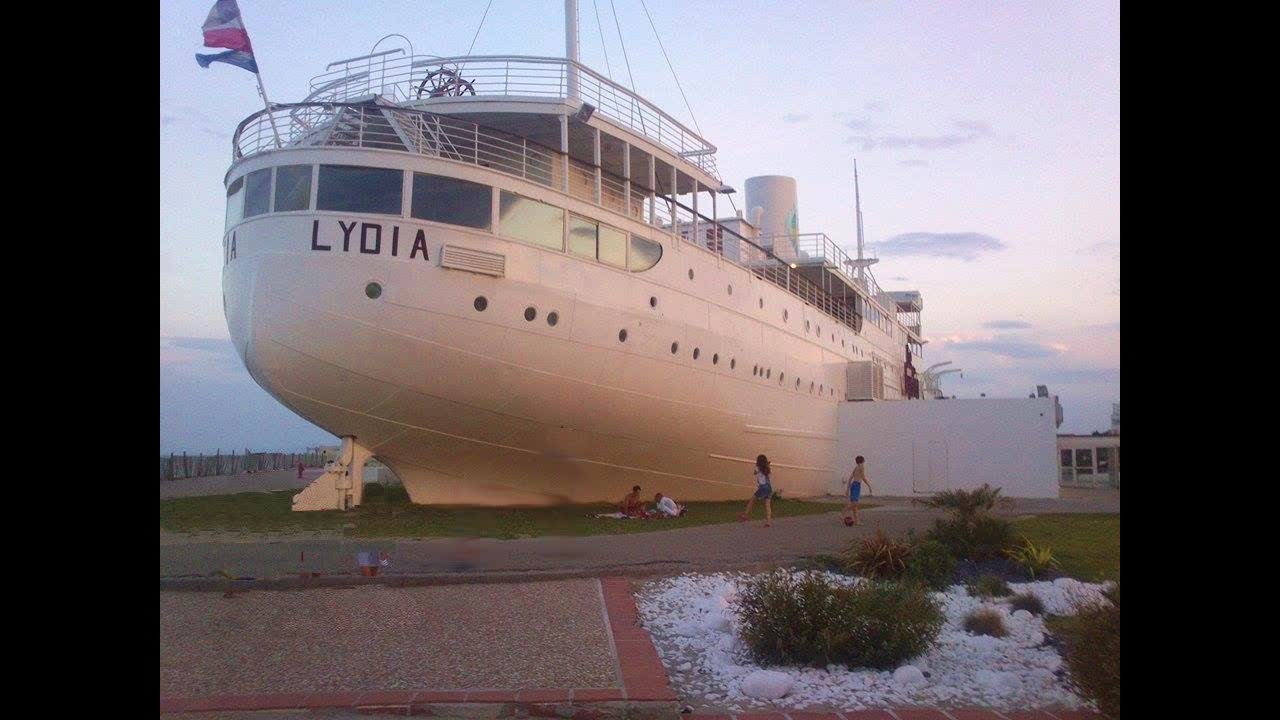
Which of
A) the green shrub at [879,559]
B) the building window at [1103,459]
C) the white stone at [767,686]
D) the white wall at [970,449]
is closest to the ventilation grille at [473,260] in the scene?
the green shrub at [879,559]

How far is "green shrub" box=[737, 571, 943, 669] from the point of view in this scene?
6.08 meters

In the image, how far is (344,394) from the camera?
15297 mm

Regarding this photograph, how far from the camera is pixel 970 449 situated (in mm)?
24641

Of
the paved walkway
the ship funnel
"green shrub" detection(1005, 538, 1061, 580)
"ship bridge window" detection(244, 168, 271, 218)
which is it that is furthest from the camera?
the ship funnel

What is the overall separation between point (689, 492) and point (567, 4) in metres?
11.3

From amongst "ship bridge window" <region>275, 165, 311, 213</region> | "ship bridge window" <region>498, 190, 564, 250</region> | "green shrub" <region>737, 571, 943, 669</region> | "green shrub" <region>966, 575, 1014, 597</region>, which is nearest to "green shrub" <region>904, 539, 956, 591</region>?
"green shrub" <region>966, 575, 1014, 597</region>

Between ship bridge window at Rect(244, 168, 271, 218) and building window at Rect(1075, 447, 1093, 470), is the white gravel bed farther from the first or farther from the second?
building window at Rect(1075, 447, 1093, 470)

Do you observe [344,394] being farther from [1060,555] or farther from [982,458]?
[982,458]

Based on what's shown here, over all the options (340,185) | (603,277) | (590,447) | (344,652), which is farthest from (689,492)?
(344,652)

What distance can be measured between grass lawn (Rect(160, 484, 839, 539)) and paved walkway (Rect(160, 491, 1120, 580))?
1106 mm

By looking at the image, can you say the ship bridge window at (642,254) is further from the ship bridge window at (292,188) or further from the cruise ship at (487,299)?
the ship bridge window at (292,188)

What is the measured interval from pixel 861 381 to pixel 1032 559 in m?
20.0

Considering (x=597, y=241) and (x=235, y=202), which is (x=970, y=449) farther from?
(x=235, y=202)

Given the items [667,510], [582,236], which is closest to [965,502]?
[667,510]
